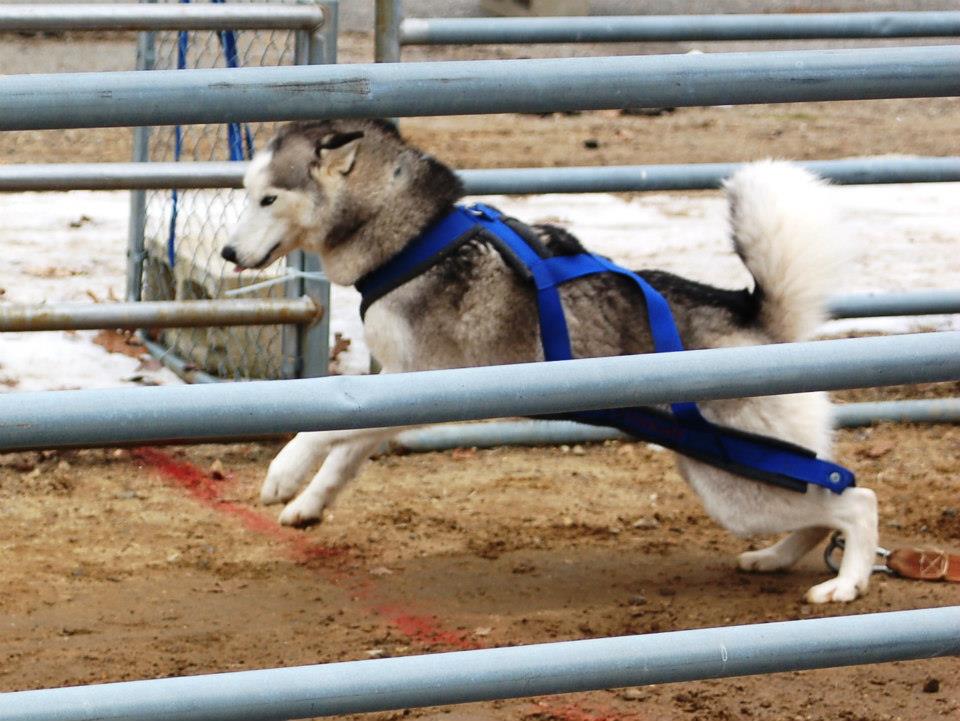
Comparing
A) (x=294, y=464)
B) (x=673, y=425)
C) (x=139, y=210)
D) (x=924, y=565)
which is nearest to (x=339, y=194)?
(x=294, y=464)

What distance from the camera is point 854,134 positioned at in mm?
10648

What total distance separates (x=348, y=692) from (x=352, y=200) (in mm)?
2655

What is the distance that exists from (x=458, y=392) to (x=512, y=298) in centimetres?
239

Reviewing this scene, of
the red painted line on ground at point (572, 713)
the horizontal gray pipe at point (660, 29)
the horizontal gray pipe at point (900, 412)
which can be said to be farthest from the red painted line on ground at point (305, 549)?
the horizontal gray pipe at point (900, 412)

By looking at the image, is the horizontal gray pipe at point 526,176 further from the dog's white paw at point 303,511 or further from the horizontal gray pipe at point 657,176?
the dog's white paw at point 303,511

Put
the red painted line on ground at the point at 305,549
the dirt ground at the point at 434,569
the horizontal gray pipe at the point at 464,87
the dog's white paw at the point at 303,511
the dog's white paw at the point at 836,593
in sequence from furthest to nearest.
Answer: the dog's white paw at the point at 303,511 < the dog's white paw at the point at 836,593 < the red painted line on ground at the point at 305,549 < the dirt ground at the point at 434,569 < the horizontal gray pipe at the point at 464,87

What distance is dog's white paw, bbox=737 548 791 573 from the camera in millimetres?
4172

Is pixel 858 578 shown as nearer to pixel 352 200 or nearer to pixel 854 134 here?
pixel 352 200

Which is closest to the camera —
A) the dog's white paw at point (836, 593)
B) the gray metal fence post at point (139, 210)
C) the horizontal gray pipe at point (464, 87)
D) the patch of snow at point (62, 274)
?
the horizontal gray pipe at point (464, 87)

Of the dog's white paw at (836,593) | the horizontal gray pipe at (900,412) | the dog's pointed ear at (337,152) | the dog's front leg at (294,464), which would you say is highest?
the dog's pointed ear at (337,152)

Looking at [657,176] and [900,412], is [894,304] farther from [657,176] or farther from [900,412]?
[657,176]

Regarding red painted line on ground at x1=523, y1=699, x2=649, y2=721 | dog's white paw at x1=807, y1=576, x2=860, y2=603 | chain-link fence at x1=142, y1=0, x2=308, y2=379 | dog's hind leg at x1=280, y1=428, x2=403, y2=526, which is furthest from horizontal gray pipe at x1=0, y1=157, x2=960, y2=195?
red painted line on ground at x1=523, y1=699, x2=649, y2=721

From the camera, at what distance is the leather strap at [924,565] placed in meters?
4.07

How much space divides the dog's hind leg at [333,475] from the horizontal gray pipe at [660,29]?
58.8 inches
